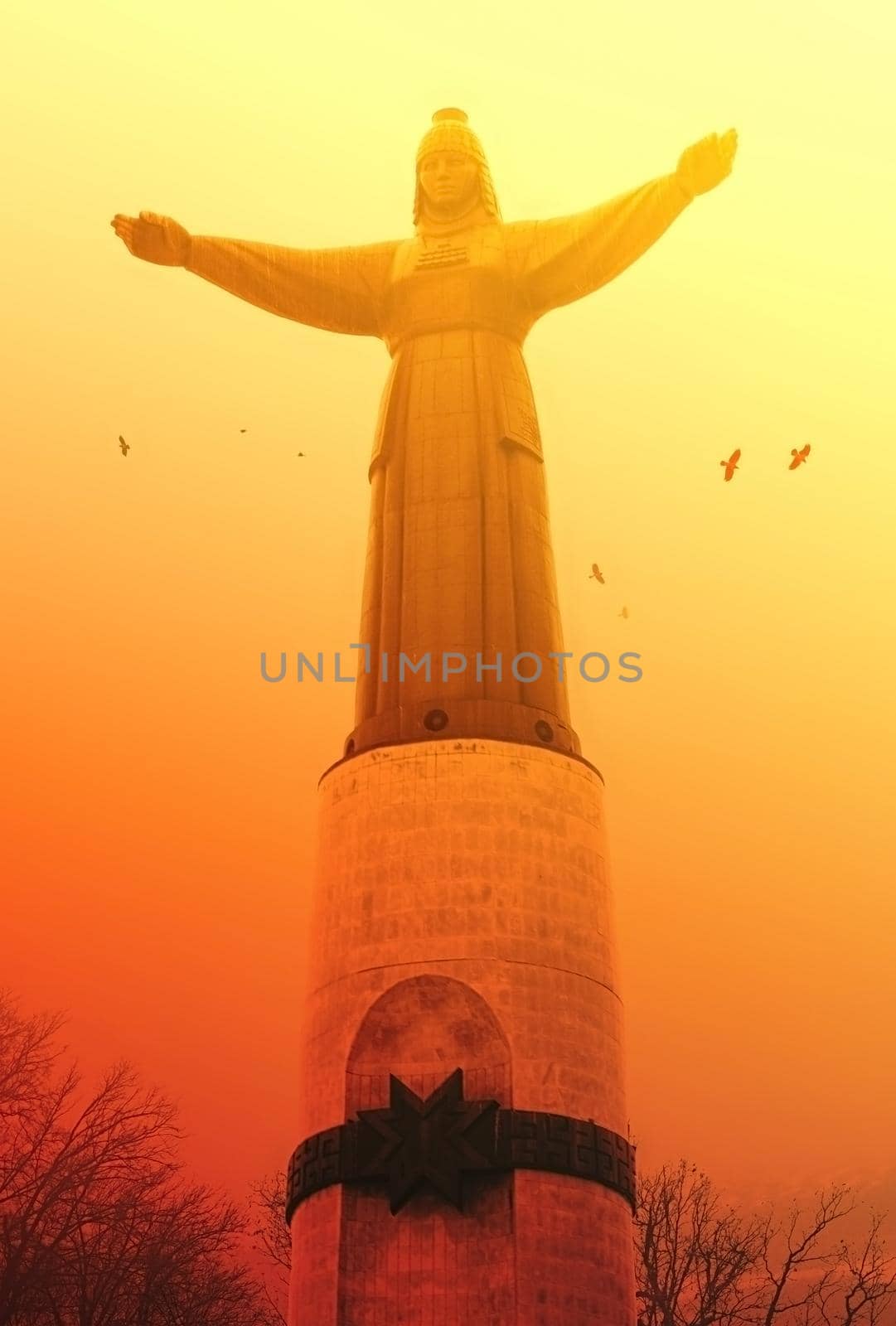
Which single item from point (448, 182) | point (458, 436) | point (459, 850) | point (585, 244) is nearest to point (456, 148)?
point (448, 182)

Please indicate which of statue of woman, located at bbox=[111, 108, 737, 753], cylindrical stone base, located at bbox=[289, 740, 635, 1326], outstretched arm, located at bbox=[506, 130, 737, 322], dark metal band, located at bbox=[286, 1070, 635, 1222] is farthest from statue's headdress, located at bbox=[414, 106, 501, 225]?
dark metal band, located at bbox=[286, 1070, 635, 1222]

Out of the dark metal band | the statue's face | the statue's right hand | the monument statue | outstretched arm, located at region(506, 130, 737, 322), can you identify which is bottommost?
the dark metal band

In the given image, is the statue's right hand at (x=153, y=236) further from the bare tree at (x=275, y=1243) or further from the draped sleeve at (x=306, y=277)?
the bare tree at (x=275, y=1243)

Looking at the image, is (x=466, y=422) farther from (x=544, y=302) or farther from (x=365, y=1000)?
(x=365, y=1000)

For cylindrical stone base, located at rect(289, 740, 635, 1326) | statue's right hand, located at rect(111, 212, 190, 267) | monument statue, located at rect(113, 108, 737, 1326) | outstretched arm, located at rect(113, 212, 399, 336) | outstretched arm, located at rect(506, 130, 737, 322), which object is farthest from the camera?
outstretched arm, located at rect(113, 212, 399, 336)

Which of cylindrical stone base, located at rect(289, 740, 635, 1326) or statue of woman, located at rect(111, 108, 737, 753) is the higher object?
statue of woman, located at rect(111, 108, 737, 753)

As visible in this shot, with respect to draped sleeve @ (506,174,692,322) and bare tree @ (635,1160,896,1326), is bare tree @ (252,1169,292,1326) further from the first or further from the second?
draped sleeve @ (506,174,692,322)

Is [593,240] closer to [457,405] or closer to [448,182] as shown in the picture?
[448,182]

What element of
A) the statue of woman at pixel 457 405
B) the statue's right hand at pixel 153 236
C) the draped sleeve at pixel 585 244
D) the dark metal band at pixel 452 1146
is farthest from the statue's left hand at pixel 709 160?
the dark metal band at pixel 452 1146
